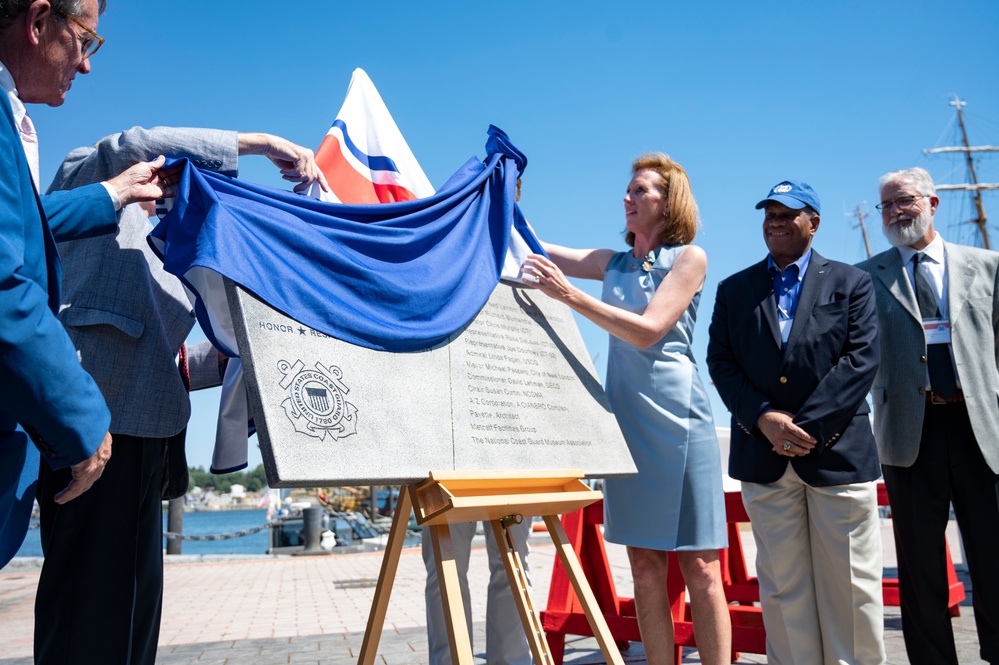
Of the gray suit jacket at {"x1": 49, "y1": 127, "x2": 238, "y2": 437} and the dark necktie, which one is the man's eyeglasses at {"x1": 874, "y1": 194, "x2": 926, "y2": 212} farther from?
the gray suit jacket at {"x1": 49, "y1": 127, "x2": 238, "y2": 437}

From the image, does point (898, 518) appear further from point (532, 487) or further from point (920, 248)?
point (532, 487)

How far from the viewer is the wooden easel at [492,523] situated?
1.95m

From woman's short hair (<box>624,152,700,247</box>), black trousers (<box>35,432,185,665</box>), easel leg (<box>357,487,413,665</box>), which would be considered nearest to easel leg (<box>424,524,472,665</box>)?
easel leg (<box>357,487,413,665</box>)

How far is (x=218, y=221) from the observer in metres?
1.96

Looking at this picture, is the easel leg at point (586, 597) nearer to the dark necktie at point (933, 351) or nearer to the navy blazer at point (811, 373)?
the navy blazer at point (811, 373)

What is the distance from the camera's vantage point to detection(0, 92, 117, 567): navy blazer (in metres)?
1.31

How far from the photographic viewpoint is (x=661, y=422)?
279cm

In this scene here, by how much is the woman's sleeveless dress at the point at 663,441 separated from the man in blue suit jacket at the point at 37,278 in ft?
6.04

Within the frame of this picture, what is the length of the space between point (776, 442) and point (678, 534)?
20.9 inches

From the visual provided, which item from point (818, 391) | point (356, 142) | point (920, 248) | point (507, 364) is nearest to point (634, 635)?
point (818, 391)

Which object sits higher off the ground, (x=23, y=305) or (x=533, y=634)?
(x=23, y=305)

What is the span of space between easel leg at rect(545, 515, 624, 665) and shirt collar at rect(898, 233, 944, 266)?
2.21 m

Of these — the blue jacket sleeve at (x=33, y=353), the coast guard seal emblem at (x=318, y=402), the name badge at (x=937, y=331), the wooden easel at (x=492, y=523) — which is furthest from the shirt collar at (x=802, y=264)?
the blue jacket sleeve at (x=33, y=353)

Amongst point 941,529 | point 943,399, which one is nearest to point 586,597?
point 941,529
